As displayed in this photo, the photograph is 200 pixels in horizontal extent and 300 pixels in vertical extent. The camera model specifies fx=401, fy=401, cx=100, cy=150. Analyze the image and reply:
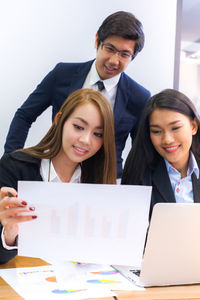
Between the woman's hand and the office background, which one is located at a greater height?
the office background

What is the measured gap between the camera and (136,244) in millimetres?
1073

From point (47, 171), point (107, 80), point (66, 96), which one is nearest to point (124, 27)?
point (107, 80)

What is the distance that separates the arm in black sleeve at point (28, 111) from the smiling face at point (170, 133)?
2.14ft

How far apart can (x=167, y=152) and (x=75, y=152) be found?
438mm

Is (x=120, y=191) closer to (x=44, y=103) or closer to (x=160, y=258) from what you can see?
(x=160, y=258)

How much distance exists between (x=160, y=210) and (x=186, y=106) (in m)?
0.85

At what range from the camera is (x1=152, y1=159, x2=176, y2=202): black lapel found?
1722 mm

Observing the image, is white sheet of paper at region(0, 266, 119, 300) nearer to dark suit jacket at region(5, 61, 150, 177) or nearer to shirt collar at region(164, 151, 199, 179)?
shirt collar at region(164, 151, 199, 179)

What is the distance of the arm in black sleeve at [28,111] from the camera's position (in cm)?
213

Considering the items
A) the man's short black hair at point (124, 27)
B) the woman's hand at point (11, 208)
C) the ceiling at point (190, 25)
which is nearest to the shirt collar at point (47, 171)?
the woman's hand at point (11, 208)

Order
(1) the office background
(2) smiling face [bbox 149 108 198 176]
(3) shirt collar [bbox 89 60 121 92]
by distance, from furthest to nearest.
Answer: (1) the office background → (3) shirt collar [bbox 89 60 121 92] → (2) smiling face [bbox 149 108 198 176]

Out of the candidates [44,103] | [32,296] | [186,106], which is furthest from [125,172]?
[32,296]

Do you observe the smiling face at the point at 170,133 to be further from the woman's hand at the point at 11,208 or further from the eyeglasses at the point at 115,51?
the woman's hand at the point at 11,208

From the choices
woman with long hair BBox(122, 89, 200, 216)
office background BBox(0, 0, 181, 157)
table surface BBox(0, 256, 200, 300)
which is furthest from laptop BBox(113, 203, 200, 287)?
office background BBox(0, 0, 181, 157)
